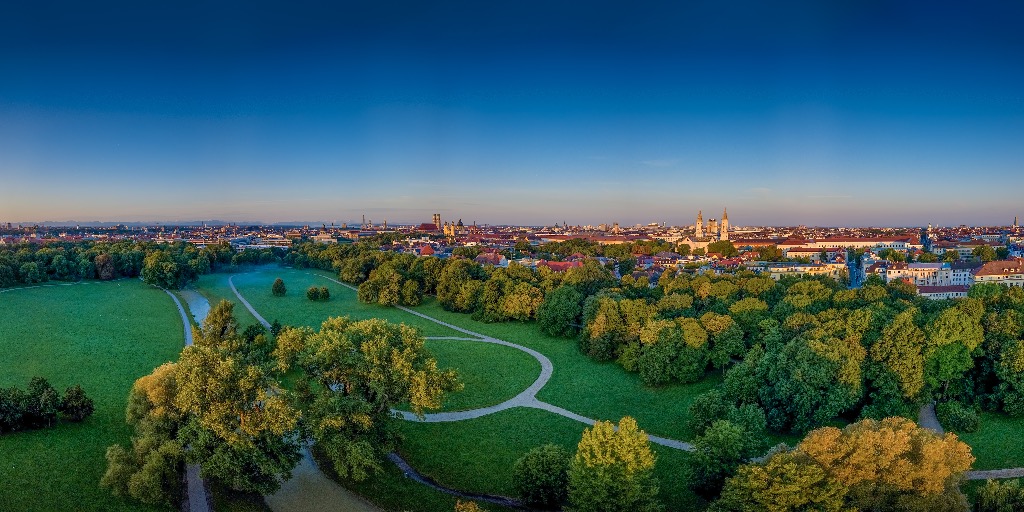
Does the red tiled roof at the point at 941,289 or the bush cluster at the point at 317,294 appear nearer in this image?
the red tiled roof at the point at 941,289

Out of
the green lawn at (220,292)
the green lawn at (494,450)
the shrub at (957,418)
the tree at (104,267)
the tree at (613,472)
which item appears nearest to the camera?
the tree at (613,472)

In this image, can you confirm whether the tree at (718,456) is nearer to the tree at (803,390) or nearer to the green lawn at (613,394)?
the green lawn at (613,394)

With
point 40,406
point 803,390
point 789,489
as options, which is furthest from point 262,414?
point 803,390

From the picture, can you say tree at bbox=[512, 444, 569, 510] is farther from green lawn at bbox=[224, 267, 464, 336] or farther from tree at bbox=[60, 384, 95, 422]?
green lawn at bbox=[224, 267, 464, 336]

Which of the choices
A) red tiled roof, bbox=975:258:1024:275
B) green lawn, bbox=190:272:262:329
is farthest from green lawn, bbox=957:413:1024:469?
red tiled roof, bbox=975:258:1024:275

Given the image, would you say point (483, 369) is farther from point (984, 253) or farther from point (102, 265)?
point (984, 253)

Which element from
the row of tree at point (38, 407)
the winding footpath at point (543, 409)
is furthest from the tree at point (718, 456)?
the row of tree at point (38, 407)

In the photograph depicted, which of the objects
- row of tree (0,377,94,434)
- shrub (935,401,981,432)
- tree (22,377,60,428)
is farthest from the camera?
shrub (935,401,981,432)
